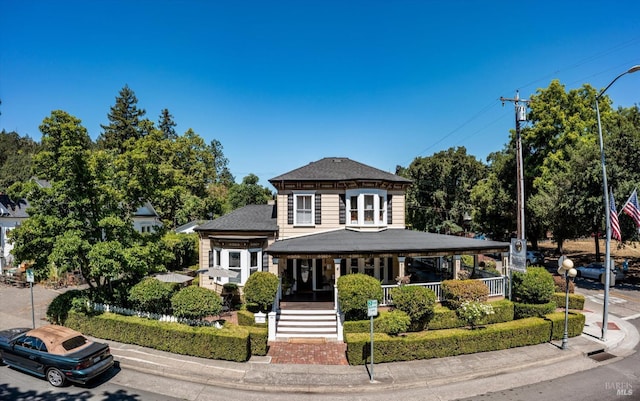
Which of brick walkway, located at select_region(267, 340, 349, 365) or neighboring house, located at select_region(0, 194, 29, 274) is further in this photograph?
neighboring house, located at select_region(0, 194, 29, 274)

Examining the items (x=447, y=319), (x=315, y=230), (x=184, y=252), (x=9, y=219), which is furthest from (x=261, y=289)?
(x=9, y=219)

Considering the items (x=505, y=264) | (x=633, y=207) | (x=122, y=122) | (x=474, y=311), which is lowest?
(x=474, y=311)

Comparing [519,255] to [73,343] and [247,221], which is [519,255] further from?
[73,343]

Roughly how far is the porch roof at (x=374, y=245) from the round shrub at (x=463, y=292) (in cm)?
182

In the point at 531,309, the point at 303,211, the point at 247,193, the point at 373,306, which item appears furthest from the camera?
the point at 247,193

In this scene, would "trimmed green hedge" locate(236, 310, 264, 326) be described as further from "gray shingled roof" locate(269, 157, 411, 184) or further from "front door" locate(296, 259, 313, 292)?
"gray shingled roof" locate(269, 157, 411, 184)

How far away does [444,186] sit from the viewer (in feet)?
144

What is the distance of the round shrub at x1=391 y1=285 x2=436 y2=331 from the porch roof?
2.24m

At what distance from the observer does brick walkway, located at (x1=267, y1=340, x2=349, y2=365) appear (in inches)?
471

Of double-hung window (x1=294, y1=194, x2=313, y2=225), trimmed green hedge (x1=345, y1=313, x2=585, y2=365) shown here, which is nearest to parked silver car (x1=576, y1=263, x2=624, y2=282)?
trimmed green hedge (x1=345, y1=313, x2=585, y2=365)

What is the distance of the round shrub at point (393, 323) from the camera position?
12398 mm

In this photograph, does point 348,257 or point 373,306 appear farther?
point 348,257

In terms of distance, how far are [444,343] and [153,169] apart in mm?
15081

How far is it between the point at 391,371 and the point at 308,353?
3250mm
